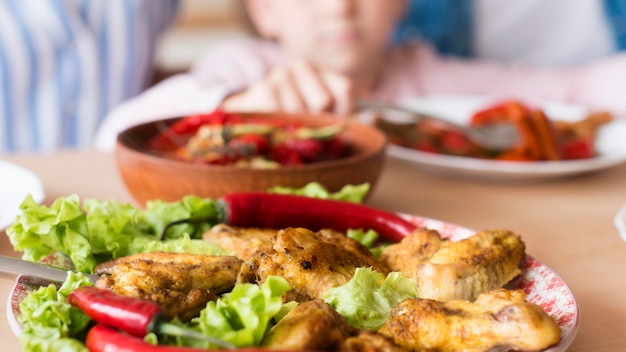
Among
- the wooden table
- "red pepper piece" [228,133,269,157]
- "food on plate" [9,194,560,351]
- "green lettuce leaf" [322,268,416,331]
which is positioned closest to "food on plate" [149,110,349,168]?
"red pepper piece" [228,133,269,157]

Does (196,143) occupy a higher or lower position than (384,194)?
higher

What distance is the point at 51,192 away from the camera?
4.91ft

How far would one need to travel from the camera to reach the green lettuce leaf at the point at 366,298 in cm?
79

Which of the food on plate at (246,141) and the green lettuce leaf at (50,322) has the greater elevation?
the green lettuce leaf at (50,322)

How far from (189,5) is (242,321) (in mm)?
4542

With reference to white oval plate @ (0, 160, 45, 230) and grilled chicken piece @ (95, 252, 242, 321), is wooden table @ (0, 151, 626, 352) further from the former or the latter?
grilled chicken piece @ (95, 252, 242, 321)

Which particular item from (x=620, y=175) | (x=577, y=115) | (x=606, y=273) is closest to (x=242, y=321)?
(x=606, y=273)

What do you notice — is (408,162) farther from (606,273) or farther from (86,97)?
(86,97)

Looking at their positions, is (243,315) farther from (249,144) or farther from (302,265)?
(249,144)

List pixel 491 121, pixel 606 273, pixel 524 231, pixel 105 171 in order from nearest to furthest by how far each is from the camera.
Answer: pixel 606 273, pixel 524 231, pixel 105 171, pixel 491 121

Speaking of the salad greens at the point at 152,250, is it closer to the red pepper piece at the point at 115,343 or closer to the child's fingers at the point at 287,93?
Answer: the red pepper piece at the point at 115,343

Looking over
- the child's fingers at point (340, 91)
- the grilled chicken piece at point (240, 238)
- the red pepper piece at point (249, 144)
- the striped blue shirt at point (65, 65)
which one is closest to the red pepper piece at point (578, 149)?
the child's fingers at point (340, 91)

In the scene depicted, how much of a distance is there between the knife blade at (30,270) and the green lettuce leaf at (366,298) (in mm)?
301

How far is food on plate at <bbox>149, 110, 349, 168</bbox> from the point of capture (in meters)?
1.36
